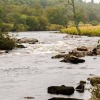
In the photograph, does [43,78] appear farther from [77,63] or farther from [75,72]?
[77,63]

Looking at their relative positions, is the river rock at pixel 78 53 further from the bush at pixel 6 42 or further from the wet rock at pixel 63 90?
the wet rock at pixel 63 90

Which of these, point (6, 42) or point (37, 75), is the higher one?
point (6, 42)

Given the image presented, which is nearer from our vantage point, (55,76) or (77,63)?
(55,76)

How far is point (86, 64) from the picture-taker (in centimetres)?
3519

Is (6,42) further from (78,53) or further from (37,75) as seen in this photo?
(37,75)

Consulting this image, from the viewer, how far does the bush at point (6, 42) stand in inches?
1880

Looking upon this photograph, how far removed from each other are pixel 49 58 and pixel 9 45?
11306 millimetres

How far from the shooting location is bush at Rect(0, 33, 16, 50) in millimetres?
47753

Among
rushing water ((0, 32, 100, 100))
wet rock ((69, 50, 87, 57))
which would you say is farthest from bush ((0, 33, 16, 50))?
wet rock ((69, 50, 87, 57))

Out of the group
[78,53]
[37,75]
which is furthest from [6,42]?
[37,75]

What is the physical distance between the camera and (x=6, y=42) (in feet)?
159

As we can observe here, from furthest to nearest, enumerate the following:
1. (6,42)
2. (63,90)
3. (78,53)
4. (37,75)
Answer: (6,42) < (78,53) < (37,75) < (63,90)

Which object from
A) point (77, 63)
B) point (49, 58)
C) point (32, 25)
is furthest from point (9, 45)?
→ point (32, 25)

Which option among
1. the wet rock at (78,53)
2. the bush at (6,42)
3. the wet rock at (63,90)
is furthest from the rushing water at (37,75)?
the bush at (6,42)
